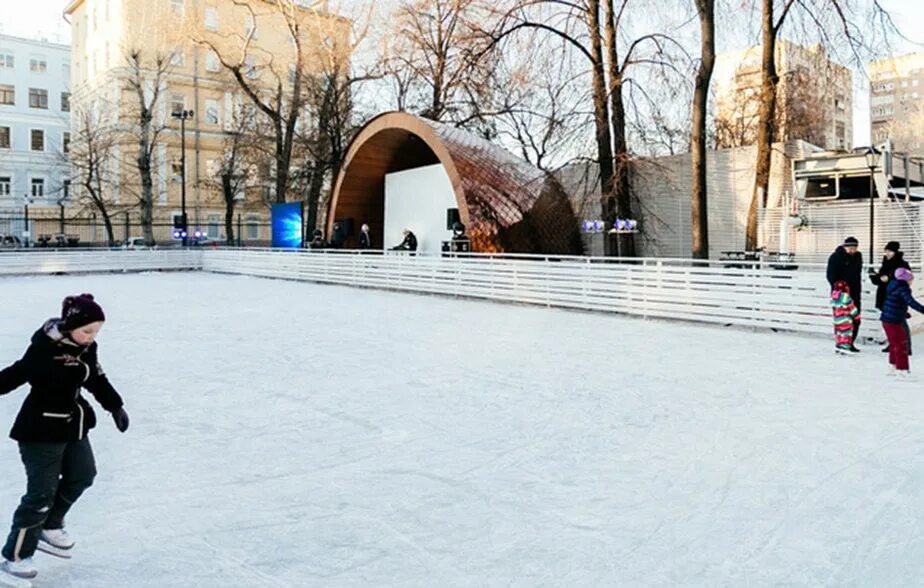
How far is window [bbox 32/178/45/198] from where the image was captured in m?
53.6

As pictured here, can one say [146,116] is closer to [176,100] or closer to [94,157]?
[94,157]

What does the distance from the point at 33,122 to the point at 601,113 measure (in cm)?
5032

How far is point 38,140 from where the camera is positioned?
55.8 metres

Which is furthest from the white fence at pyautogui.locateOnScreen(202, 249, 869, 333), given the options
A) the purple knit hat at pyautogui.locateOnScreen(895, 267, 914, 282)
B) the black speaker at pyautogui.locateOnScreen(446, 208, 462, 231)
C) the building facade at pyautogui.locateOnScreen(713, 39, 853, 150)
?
the building facade at pyautogui.locateOnScreen(713, 39, 853, 150)

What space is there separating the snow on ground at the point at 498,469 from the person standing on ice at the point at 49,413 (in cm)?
24

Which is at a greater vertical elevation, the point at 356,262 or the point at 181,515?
the point at 356,262

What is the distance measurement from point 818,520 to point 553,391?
3.50m

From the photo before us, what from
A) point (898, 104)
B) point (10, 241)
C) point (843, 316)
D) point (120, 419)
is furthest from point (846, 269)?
point (898, 104)

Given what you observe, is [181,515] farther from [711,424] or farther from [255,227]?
[255,227]

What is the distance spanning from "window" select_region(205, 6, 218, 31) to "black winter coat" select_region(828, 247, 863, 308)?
4980 cm

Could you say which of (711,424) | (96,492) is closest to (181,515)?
(96,492)

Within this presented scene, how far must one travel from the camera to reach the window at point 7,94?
54.8 m

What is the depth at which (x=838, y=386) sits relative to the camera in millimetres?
7555

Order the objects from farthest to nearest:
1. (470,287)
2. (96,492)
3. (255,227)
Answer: (255,227) < (470,287) < (96,492)
